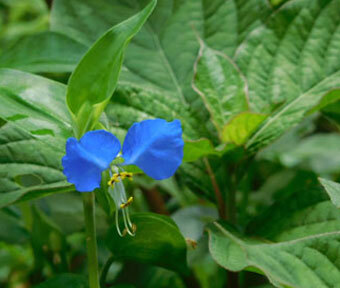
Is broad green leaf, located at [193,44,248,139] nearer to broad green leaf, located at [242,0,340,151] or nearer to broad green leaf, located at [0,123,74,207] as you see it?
broad green leaf, located at [242,0,340,151]

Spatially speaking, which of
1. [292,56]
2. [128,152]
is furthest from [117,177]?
[292,56]

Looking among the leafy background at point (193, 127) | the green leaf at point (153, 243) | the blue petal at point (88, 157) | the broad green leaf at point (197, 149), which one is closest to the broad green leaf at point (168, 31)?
the leafy background at point (193, 127)

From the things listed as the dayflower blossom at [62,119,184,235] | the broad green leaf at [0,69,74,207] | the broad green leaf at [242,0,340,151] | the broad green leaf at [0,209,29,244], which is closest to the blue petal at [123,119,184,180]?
the dayflower blossom at [62,119,184,235]

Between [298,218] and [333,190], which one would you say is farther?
[298,218]

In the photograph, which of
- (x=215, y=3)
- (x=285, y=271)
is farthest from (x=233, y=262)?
(x=215, y=3)

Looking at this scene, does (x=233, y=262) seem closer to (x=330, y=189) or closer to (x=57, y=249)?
(x=330, y=189)

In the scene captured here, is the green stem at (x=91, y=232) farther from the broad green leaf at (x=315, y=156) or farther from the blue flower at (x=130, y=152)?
the broad green leaf at (x=315, y=156)

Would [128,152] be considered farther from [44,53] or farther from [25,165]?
[44,53]
